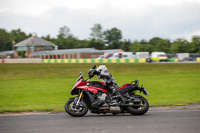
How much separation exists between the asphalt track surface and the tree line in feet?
228

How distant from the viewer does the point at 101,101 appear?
25.7 feet

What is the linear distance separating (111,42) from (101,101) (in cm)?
11772

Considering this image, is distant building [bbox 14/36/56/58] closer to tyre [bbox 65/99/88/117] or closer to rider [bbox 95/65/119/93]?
tyre [bbox 65/99/88/117]

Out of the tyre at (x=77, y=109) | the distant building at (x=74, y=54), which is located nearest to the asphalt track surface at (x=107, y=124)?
the tyre at (x=77, y=109)

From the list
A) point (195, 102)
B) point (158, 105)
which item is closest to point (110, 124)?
point (158, 105)

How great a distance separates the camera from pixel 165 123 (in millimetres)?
6793

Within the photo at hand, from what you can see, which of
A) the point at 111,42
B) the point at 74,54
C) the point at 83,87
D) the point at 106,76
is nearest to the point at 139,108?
the point at 106,76

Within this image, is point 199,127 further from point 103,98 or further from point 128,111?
point 103,98

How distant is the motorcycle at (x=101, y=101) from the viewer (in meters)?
7.86

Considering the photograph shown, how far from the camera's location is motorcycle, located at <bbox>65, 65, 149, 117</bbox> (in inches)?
309

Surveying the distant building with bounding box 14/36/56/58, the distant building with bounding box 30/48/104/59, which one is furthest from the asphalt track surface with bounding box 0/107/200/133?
the distant building with bounding box 14/36/56/58

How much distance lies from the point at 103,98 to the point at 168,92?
6.72 m

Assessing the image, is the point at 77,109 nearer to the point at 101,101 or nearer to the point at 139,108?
the point at 101,101

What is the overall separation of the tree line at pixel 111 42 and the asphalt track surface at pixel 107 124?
6944 cm
